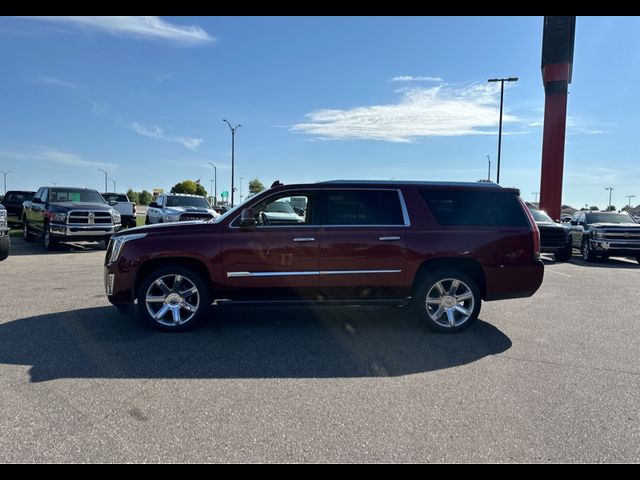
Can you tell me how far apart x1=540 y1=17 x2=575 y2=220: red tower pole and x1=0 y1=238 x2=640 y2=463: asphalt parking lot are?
72.9 ft

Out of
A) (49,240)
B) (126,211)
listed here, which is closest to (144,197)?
(126,211)

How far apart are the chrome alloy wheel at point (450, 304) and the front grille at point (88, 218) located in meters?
12.7

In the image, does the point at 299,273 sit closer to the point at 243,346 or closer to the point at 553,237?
the point at 243,346

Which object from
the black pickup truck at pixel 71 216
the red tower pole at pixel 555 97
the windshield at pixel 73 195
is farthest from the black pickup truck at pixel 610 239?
the windshield at pixel 73 195

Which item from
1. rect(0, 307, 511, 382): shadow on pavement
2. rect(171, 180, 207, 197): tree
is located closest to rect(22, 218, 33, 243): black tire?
rect(0, 307, 511, 382): shadow on pavement

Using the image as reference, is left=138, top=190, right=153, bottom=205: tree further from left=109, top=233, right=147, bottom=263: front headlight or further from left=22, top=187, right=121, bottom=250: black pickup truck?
left=109, top=233, right=147, bottom=263: front headlight

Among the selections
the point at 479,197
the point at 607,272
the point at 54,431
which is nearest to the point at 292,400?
the point at 54,431

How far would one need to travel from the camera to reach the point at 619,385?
4211mm

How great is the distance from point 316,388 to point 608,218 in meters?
16.2

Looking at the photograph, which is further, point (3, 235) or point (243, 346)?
point (3, 235)

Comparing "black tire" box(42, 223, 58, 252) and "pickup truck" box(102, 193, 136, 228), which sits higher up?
"pickup truck" box(102, 193, 136, 228)

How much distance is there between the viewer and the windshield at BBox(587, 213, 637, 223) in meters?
16.2

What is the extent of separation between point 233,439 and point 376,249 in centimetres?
322

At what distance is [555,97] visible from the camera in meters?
26.2
